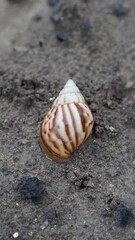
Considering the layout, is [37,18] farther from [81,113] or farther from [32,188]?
[32,188]

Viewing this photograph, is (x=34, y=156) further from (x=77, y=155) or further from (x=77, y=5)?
(x=77, y=5)

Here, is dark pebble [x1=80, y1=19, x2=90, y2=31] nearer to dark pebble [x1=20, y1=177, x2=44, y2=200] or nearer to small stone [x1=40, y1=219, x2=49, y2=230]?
dark pebble [x1=20, y1=177, x2=44, y2=200]

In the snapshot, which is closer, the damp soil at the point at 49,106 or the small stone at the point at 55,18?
the damp soil at the point at 49,106

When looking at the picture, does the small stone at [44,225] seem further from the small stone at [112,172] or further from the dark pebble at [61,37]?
the dark pebble at [61,37]

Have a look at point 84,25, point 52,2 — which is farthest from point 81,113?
point 52,2

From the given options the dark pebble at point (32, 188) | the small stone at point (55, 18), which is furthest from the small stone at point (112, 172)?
the small stone at point (55, 18)
